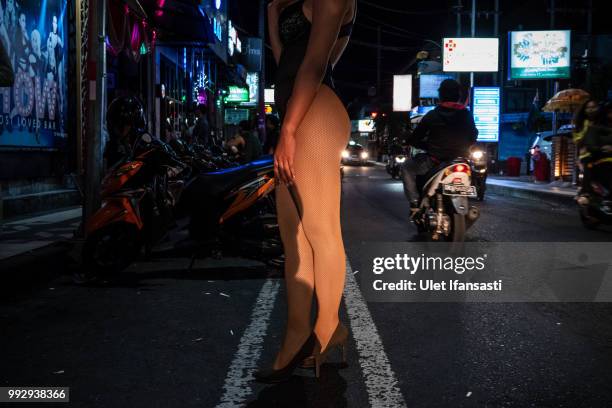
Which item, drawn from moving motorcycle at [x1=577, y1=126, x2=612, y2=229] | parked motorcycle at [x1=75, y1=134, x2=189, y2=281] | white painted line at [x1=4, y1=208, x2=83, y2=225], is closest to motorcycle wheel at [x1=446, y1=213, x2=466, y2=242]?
parked motorcycle at [x1=75, y1=134, x2=189, y2=281]

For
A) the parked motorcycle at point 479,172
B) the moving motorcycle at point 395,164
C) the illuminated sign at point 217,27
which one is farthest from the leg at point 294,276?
the moving motorcycle at point 395,164

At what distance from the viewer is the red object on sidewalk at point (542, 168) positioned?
2255cm

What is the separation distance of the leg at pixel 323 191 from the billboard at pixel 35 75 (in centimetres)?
784

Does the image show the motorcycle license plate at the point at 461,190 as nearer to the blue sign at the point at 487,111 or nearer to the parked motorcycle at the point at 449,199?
the parked motorcycle at the point at 449,199

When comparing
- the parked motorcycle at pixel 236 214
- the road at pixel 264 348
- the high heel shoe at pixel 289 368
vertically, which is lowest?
the road at pixel 264 348

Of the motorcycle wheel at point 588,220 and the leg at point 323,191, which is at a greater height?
the leg at point 323,191

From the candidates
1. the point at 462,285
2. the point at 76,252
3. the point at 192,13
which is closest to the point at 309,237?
the point at 462,285

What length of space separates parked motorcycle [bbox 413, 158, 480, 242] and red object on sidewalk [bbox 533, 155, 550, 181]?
1649 centimetres

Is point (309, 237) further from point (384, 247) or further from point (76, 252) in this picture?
point (384, 247)

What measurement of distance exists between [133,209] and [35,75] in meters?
6.20

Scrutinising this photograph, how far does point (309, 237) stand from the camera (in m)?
2.99

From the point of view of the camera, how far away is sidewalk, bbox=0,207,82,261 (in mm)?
6523

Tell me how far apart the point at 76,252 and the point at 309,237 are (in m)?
3.75

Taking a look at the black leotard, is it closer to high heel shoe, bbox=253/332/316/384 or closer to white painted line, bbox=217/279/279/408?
high heel shoe, bbox=253/332/316/384
